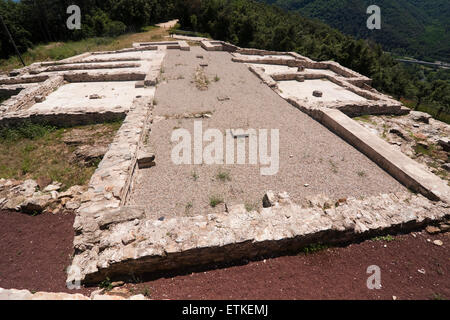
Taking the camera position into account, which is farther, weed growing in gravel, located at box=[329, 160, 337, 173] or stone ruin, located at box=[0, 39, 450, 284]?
weed growing in gravel, located at box=[329, 160, 337, 173]

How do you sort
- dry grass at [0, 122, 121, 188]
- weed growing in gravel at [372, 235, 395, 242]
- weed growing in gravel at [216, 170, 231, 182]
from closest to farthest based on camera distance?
1. weed growing in gravel at [372, 235, 395, 242]
2. weed growing in gravel at [216, 170, 231, 182]
3. dry grass at [0, 122, 121, 188]

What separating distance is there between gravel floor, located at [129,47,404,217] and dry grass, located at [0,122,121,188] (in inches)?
89.3

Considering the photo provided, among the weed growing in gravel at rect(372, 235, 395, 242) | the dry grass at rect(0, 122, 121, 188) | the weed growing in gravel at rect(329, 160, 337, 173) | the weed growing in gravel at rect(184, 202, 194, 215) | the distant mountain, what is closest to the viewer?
the weed growing in gravel at rect(372, 235, 395, 242)

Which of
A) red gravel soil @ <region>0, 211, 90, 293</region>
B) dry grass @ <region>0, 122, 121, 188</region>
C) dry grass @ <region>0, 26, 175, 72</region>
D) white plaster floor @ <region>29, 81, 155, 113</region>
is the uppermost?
dry grass @ <region>0, 26, 175, 72</region>

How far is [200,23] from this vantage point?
117ft

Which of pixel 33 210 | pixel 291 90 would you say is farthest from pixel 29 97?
pixel 291 90

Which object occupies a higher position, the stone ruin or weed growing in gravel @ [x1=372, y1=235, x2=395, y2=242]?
the stone ruin

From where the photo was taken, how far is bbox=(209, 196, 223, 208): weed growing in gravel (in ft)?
19.7

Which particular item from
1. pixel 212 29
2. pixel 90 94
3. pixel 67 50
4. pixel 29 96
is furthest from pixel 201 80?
pixel 212 29

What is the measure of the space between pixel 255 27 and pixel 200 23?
10099 millimetres

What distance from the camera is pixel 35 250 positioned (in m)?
4.97

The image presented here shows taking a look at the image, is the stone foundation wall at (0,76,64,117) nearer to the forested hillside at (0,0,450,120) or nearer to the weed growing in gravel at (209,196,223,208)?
the weed growing in gravel at (209,196,223,208)

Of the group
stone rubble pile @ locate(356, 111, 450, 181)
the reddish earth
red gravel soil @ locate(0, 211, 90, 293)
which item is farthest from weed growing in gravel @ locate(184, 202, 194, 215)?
stone rubble pile @ locate(356, 111, 450, 181)
